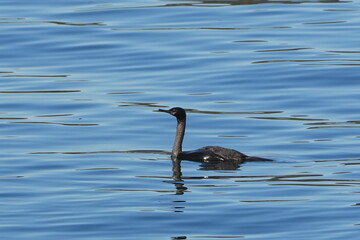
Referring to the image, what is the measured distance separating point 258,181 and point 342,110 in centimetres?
555

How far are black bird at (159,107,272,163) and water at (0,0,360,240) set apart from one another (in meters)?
0.18

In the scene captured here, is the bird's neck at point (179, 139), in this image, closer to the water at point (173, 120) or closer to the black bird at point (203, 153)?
the black bird at point (203, 153)

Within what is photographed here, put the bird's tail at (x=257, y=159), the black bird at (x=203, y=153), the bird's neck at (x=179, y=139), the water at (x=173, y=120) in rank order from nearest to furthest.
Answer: the water at (x=173, y=120) → the bird's tail at (x=257, y=159) → the black bird at (x=203, y=153) → the bird's neck at (x=179, y=139)

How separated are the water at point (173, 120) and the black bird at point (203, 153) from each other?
176mm

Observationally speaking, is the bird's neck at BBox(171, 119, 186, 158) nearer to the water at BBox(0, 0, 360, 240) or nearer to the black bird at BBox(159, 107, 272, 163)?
the black bird at BBox(159, 107, 272, 163)

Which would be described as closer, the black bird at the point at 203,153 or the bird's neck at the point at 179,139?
the black bird at the point at 203,153

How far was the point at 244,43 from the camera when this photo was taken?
28.9m

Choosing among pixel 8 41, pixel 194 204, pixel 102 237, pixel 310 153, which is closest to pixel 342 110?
pixel 310 153

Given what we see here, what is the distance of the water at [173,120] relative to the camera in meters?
14.1

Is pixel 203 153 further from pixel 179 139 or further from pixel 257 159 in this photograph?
pixel 257 159

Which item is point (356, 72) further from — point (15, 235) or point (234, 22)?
point (15, 235)

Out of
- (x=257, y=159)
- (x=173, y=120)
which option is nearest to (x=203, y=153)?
(x=257, y=159)

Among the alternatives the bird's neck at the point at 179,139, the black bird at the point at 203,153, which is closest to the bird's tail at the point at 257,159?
the black bird at the point at 203,153

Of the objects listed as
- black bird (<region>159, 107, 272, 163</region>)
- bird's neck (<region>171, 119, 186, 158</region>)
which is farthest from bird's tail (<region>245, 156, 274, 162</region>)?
bird's neck (<region>171, 119, 186, 158</region>)
